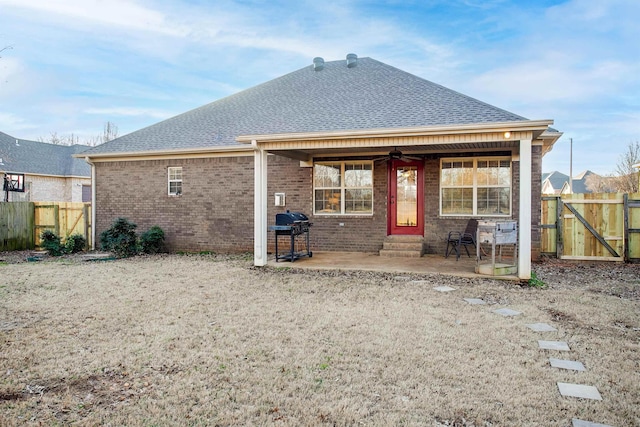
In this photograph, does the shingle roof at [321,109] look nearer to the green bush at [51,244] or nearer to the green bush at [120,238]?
the green bush at [120,238]

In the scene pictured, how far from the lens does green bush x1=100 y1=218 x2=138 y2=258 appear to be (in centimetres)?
1113

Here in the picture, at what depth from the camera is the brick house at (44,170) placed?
22.5m

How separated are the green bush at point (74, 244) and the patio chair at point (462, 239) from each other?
10655mm

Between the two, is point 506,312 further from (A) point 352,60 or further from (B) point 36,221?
(B) point 36,221

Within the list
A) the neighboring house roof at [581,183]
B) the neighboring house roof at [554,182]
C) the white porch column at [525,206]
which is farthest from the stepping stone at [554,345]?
the neighboring house roof at [554,182]

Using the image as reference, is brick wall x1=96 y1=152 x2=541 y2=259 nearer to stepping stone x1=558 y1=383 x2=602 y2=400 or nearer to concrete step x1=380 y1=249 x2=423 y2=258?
concrete step x1=380 y1=249 x2=423 y2=258

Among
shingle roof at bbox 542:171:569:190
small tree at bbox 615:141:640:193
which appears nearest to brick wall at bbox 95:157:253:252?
small tree at bbox 615:141:640:193

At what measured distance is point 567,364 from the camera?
12.2 feet

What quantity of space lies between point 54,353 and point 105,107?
3346 centimetres

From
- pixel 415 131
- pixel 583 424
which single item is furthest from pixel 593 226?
pixel 583 424

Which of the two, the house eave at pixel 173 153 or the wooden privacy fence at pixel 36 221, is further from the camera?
the wooden privacy fence at pixel 36 221

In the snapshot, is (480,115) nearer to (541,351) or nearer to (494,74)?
(541,351)

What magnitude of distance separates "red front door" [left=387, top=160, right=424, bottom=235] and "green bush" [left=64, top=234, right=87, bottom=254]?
9.25m

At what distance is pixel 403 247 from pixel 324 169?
3.04 metres
